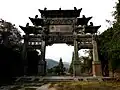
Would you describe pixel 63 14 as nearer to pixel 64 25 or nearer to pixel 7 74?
pixel 64 25

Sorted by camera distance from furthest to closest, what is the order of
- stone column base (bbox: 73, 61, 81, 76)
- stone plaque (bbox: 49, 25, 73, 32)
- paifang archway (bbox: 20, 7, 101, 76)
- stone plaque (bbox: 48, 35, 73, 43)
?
stone plaque (bbox: 49, 25, 73, 32) → stone plaque (bbox: 48, 35, 73, 43) → paifang archway (bbox: 20, 7, 101, 76) → stone column base (bbox: 73, 61, 81, 76)

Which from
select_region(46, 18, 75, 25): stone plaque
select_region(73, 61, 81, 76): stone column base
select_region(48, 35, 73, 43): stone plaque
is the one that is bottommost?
select_region(73, 61, 81, 76): stone column base

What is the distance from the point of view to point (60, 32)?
29.2m

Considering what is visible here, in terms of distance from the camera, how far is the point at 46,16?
30.7 metres

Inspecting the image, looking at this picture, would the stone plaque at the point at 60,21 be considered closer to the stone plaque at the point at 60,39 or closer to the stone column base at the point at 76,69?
the stone plaque at the point at 60,39

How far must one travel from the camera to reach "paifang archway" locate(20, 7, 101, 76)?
27672 mm

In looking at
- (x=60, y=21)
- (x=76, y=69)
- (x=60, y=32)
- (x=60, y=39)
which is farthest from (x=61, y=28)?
(x=76, y=69)

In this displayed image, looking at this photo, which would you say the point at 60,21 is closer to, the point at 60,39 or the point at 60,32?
the point at 60,32

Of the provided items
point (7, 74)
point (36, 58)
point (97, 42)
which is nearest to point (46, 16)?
point (36, 58)

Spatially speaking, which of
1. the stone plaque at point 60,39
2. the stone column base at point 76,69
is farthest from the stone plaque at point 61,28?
the stone column base at point 76,69

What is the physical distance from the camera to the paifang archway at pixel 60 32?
27672 mm

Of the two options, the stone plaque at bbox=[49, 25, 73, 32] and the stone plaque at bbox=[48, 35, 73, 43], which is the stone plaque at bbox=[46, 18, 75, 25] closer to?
the stone plaque at bbox=[49, 25, 73, 32]

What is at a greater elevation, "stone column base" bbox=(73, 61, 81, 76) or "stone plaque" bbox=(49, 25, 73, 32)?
"stone plaque" bbox=(49, 25, 73, 32)

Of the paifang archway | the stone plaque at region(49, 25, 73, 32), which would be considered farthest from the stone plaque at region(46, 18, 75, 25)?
the stone plaque at region(49, 25, 73, 32)
